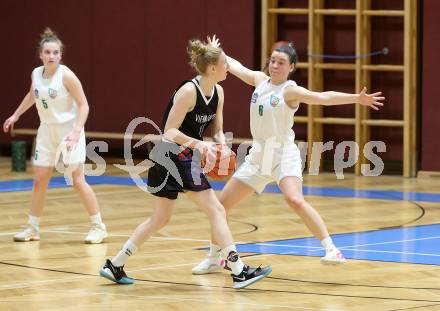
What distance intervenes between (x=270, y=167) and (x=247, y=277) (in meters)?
0.98

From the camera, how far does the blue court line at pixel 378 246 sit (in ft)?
30.1

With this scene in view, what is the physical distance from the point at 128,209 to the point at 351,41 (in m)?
5.10

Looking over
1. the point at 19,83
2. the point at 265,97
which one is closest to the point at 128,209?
the point at 265,97

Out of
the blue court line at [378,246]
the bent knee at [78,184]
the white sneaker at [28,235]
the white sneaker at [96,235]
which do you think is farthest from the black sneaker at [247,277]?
the white sneaker at [28,235]

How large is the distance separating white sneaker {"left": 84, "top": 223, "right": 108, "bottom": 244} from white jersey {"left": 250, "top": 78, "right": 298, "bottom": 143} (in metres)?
2.20

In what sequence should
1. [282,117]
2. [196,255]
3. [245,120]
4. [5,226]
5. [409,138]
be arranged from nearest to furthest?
[282,117]
[196,255]
[5,226]
[409,138]
[245,120]

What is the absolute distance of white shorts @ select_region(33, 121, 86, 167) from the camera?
10.1 m

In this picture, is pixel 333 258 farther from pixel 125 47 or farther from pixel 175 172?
pixel 125 47

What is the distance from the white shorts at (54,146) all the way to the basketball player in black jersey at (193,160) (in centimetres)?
235

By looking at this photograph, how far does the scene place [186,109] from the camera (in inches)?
306

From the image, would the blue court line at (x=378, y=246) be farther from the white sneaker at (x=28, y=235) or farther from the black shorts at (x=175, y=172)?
the white sneaker at (x=28, y=235)

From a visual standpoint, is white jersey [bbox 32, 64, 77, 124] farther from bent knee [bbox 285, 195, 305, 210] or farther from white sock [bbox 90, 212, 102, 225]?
bent knee [bbox 285, 195, 305, 210]

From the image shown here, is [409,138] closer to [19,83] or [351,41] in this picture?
[351,41]

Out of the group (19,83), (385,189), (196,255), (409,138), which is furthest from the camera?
(19,83)
